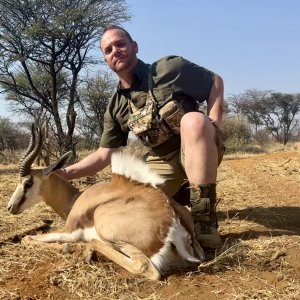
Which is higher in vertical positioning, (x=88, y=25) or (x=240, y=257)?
(x=88, y=25)

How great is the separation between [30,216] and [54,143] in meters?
9.11

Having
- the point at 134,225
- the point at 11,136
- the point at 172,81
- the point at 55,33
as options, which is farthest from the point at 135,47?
the point at 11,136

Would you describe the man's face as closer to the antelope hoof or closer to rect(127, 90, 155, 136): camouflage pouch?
rect(127, 90, 155, 136): camouflage pouch

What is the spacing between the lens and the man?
303 cm

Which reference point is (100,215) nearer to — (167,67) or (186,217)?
(186,217)

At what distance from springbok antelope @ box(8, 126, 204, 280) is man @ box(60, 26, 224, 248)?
26cm

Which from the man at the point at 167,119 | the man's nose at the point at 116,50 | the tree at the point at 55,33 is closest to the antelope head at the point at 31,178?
the man at the point at 167,119

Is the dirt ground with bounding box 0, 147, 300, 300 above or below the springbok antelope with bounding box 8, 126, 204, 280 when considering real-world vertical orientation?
below

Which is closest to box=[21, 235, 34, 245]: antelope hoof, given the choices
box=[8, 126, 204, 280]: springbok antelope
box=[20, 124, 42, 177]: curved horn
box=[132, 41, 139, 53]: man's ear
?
box=[8, 126, 204, 280]: springbok antelope

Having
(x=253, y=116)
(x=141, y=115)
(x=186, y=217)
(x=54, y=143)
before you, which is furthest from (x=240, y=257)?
(x=253, y=116)

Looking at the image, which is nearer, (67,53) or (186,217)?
(186,217)

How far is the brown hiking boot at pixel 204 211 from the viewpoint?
2.95 metres

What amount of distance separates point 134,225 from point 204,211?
1.92 ft

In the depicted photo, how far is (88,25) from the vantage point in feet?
44.1
